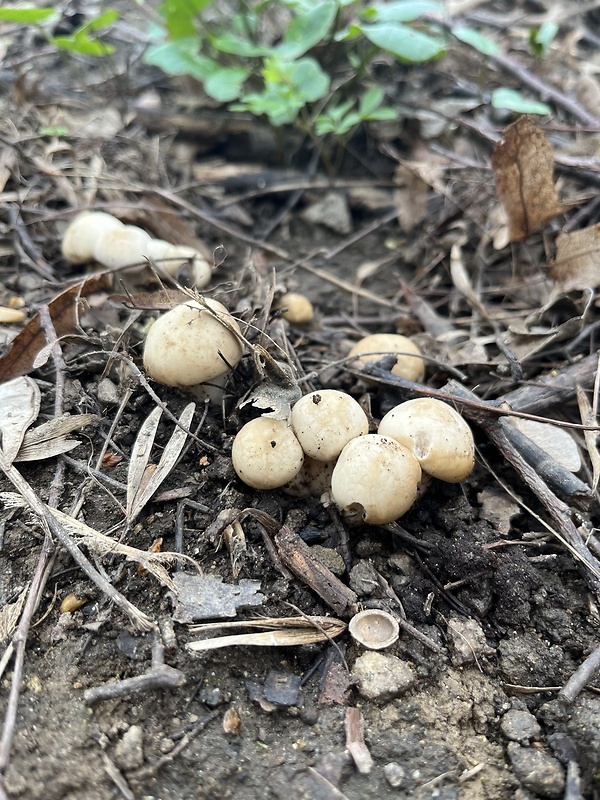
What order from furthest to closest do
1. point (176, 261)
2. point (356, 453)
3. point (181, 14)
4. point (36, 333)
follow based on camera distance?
point (181, 14)
point (176, 261)
point (36, 333)
point (356, 453)

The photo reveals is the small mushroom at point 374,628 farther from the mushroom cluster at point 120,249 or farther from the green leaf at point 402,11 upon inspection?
the green leaf at point 402,11

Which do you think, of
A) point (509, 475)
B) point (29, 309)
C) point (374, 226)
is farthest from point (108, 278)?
point (509, 475)

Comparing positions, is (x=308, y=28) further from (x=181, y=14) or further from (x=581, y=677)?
(x=581, y=677)

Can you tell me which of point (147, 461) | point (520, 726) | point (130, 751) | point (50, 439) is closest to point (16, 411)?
point (50, 439)

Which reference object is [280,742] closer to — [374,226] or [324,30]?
[374,226]

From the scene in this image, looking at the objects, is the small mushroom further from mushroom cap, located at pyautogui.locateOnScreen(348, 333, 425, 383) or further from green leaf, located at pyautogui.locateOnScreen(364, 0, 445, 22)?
green leaf, located at pyautogui.locateOnScreen(364, 0, 445, 22)

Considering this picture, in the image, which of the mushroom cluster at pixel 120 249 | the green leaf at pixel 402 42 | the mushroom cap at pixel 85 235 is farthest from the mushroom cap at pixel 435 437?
the green leaf at pixel 402 42
